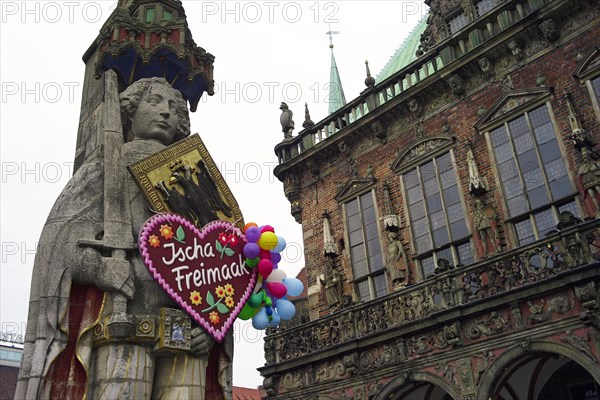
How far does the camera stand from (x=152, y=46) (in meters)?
5.87

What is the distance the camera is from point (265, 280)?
18.1ft

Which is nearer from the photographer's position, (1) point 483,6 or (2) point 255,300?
(2) point 255,300

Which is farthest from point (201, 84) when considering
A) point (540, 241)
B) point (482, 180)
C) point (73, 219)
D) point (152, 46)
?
point (482, 180)

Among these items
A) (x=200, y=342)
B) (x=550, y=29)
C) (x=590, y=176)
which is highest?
(x=550, y=29)

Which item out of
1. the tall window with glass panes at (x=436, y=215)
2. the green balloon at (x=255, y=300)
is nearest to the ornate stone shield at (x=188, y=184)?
the green balloon at (x=255, y=300)

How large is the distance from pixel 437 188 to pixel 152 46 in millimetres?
8998

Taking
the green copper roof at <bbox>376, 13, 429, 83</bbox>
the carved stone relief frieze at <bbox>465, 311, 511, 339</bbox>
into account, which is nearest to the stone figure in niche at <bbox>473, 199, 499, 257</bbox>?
the carved stone relief frieze at <bbox>465, 311, 511, 339</bbox>

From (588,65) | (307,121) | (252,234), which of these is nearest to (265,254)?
(252,234)

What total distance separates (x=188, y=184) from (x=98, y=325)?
1.60 m

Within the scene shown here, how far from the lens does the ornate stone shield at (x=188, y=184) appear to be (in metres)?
5.05

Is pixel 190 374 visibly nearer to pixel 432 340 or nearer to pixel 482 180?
pixel 432 340

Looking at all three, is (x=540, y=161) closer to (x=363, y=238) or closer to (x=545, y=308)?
(x=545, y=308)

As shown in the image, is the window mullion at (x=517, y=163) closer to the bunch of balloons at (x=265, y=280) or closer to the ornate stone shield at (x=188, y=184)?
the bunch of balloons at (x=265, y=280)

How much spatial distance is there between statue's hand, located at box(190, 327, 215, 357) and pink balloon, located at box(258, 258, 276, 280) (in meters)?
0.89
